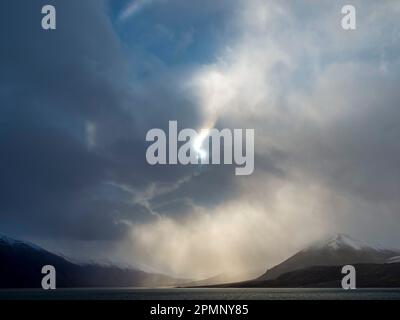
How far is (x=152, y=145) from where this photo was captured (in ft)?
71.6
